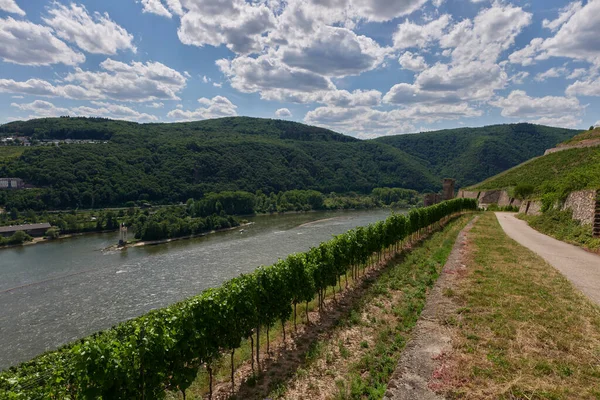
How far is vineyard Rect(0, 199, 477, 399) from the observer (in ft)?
19.2

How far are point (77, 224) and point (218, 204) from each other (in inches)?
1398

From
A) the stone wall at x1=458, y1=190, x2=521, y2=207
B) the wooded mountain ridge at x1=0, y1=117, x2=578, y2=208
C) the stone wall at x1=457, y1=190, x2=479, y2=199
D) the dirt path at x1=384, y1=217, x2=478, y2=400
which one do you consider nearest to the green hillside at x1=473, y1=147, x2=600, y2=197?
the stone wall at x1=458, y1=190, x2=521, y2=207

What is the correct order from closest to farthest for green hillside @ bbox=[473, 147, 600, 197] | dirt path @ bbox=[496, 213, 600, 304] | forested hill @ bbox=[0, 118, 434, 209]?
dirt path @ bbox=[496, 213, 600, 304], green hillside @ bbox=[473, 147, 600, 197], forested hill @ bbox=[0, 118, 434, 209]

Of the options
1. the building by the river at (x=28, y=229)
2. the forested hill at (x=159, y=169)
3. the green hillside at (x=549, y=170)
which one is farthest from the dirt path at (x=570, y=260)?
the forested hill at (x=159, y=169)

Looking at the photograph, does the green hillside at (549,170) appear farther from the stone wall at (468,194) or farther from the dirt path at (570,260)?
the dirt path at (570,260)

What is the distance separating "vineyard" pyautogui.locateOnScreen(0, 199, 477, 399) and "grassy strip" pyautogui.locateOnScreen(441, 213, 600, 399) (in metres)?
5.44

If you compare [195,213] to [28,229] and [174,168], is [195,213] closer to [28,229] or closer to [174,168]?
[28,229]

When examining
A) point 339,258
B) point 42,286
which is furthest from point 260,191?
point 339,258

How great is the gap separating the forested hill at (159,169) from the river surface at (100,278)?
43.3 meters

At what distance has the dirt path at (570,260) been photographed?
1195cm

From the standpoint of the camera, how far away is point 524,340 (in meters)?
8.16

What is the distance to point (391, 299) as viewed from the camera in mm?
13867

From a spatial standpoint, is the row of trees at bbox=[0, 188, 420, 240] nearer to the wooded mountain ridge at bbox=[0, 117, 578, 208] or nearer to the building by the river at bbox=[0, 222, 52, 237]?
the building by the river at bbox=[0, 222, 52, 237]

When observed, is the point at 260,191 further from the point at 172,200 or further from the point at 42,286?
the point at 42,286
